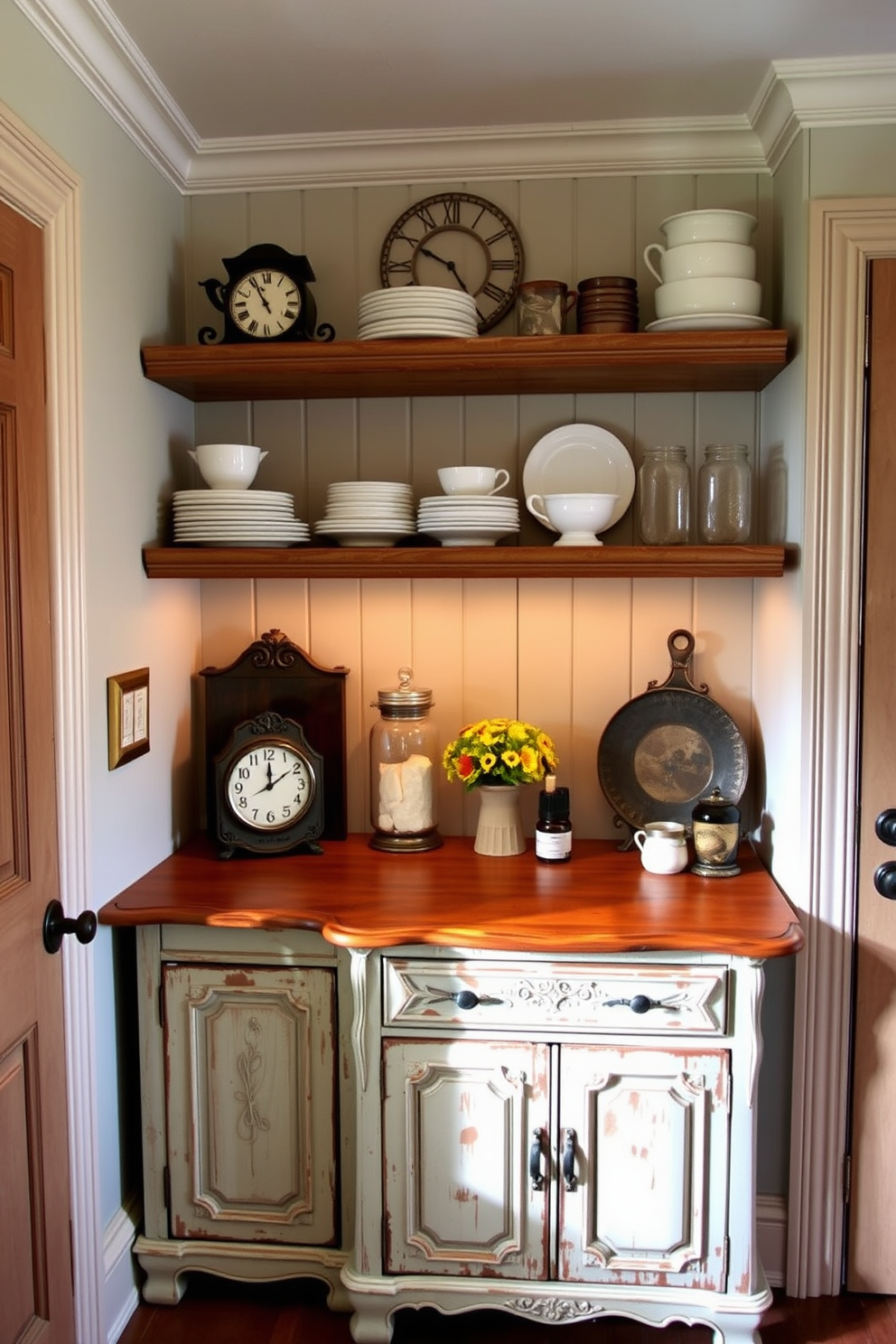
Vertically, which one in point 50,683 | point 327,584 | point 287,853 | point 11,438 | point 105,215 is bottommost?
point 287,853

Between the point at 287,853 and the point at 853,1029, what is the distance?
3.97 ft

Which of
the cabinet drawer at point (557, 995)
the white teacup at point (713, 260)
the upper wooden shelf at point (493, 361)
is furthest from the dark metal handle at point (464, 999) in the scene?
the white teacup at point (713, 260)

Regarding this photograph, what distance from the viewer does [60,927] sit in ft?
5.88

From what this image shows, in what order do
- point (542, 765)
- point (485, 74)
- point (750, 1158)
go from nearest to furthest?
point (750, 1158), point (485, 74), point (542, 765)

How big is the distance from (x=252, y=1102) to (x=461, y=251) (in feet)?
6.02

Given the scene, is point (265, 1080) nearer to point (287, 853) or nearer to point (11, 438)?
point (287, 853)

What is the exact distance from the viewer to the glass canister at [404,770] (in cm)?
239

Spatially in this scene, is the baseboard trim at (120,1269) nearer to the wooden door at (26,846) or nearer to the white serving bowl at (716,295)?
the wooden door at (26,846)

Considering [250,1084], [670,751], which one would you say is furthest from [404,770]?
[250,1084]

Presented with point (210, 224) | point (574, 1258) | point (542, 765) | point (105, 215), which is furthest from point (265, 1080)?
point (210, 224)

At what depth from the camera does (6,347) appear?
1638mm

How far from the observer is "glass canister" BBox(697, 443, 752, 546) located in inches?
89.4

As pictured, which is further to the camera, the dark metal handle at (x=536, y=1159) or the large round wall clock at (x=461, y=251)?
the large round wall clock at (x=461, y=251)

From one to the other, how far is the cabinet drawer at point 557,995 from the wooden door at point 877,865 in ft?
1.31
